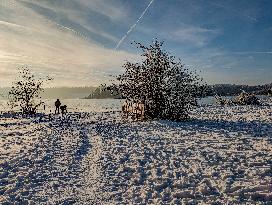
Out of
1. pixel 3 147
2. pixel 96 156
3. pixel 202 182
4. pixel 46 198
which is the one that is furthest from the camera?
pixel 3 147

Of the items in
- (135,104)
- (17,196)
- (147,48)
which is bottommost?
(17,196)

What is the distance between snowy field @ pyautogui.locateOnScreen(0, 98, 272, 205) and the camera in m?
8.46

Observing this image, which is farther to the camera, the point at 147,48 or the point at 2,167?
the point at 147,48

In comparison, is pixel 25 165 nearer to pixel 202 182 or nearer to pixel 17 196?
pixel 17 196

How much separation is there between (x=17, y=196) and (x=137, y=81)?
17.2 m

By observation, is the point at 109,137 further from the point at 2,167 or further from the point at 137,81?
the point at 137,81

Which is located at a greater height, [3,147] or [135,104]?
[135,104]

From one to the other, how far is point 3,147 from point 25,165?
443cm

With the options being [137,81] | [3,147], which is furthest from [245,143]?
[137,81]

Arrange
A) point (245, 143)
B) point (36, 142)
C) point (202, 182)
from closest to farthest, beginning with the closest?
point (202, 182) < point (245, 143) < point (36, 142)

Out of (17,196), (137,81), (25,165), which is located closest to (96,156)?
(25,165)

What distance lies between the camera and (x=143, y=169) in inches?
431

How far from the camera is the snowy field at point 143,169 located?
8.46m

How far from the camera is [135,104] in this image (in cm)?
2631
